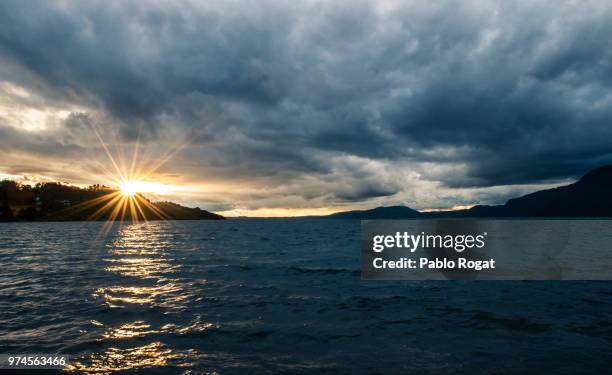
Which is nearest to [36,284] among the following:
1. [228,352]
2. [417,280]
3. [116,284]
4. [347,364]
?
[116,284]

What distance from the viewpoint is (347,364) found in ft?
32.3

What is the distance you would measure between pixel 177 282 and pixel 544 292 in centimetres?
2353

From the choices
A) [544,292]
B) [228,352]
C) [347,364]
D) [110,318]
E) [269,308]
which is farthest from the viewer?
[544,292]

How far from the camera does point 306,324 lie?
13617 millimetres

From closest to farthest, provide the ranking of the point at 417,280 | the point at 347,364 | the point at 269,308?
1. the point at 347,364
2. the point at 269,308
3. the point at 417,280

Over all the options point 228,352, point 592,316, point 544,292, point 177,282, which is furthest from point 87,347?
point 544,292

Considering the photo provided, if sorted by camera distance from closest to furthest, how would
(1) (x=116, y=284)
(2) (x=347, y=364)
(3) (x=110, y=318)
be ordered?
(2) (x=347, y=364)
(3) (x=110, y=318)
(1) (x=116, y=284)

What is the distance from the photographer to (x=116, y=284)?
850 inches

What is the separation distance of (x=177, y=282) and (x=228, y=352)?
13.5 meters

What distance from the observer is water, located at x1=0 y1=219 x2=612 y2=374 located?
996 centimetres

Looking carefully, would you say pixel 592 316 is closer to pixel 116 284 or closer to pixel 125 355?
pixel 125 355

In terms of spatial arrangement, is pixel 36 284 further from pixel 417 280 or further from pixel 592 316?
pixel 592 316

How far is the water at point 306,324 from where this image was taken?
9961mm

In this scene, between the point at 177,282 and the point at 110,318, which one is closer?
the point at 110,318
